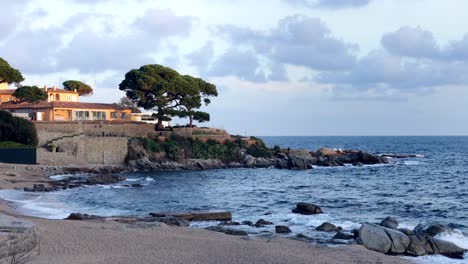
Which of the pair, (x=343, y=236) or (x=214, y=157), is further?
A: (x=214, y=157)

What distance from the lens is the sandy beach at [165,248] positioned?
57.8 feet

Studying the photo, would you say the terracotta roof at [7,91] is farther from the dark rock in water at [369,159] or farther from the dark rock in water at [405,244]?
the dark rock in water at [405,244]

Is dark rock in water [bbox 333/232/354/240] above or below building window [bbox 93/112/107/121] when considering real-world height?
below

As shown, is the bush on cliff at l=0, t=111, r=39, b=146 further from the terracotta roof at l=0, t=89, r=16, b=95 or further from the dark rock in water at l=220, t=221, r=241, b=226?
the dark rock in water at l=220, t=221, r=241, b=226

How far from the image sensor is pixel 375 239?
21219 mm

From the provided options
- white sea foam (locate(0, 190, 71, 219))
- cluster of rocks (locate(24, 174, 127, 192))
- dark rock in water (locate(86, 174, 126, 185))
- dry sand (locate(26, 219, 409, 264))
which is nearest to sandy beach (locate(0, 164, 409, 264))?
dry sand (locate(26, 219, 409, 264))

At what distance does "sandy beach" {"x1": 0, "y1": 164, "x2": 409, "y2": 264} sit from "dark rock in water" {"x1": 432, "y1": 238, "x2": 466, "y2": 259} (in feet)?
7.36

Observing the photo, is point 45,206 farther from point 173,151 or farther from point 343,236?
point 173,151

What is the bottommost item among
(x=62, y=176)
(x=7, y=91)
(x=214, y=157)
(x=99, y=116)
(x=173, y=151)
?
(x=62, y=176)

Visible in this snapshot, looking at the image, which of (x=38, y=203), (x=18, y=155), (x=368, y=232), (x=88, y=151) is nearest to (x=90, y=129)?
(x=88, y=151)

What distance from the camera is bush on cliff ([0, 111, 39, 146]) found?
57688mm

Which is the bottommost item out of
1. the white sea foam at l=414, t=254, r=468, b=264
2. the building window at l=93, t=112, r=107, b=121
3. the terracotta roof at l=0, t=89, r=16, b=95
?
the white sea foam at l=414, t=254, r=468, b=264

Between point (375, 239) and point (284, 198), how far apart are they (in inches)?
704

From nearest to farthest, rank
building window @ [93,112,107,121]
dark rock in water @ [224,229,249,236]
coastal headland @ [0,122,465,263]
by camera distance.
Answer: coastal headland @ [0,122,465,263]
dark rock in water @ [224,229,249,236]
building window @ [93,112,107,121]
